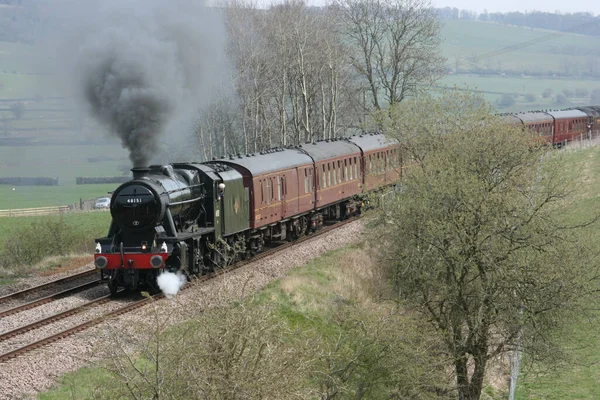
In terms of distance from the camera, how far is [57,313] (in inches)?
774

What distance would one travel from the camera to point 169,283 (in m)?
21.3

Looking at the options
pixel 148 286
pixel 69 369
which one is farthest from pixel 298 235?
pixel 69 369

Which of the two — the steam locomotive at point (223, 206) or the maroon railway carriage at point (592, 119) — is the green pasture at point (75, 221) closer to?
the steam locomotive at point (223, 206)

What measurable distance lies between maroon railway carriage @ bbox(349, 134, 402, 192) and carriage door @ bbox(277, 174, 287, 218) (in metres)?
4.94

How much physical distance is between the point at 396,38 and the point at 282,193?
90.8ft

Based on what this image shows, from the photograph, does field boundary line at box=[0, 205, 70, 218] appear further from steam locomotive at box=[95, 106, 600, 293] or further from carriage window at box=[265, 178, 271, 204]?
carriage window at box=[265, 178, 271, 204]

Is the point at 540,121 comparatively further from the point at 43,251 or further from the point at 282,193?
the point at 43,251

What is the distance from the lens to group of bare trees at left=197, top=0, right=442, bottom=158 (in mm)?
49875

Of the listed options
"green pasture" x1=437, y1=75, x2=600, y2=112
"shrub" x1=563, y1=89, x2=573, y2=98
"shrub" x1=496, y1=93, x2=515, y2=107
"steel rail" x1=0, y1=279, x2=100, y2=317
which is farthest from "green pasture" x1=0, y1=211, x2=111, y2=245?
"shrub" x1=563, y1=89, x2=573, y2=98

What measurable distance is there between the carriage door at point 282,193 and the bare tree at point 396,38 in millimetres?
25124

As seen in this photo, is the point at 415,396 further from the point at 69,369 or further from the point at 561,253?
the point at 69,369

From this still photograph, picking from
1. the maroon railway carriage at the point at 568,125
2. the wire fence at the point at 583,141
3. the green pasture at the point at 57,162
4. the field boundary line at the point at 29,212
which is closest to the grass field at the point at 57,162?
the green pasture at the point at 57,162

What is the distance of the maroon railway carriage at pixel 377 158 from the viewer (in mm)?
34100

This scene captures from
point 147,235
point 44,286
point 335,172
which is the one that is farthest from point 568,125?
point 44,286
